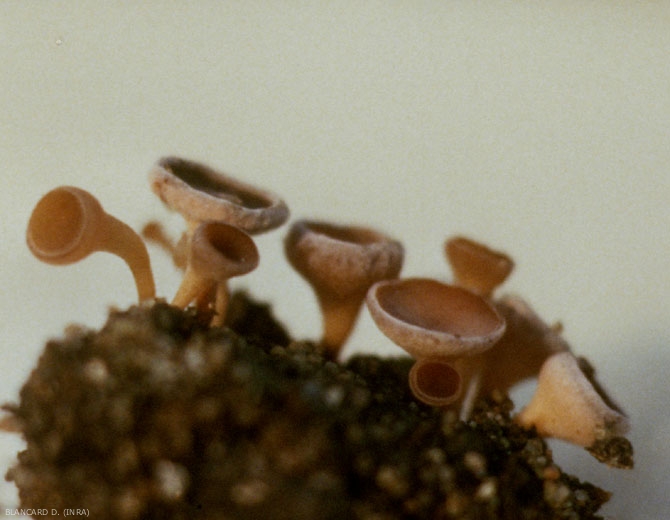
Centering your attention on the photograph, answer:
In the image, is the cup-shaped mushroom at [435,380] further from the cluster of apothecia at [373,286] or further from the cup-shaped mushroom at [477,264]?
the cup-shaped mushroom at [477,264]

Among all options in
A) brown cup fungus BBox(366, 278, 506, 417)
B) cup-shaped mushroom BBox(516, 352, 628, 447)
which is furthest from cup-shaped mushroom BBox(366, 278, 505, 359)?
cup-shaped mushroom BBox(516, 352, 628, 447)

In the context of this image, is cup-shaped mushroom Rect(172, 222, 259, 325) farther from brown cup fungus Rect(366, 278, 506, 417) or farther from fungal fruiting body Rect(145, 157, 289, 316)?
brown cup fungus Rect(366, 278, 506, 417)

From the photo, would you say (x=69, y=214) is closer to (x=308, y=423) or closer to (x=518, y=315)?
(x=308, y=423)

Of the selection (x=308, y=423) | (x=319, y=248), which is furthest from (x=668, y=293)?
(x=308, y=423)

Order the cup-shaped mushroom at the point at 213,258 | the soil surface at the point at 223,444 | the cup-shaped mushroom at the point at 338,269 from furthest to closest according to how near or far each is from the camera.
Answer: the cup-shaped mushroom at the point at 338,269, the cup-shaped mushroom at the point at 213,258, the soil surface at the point at 223,444

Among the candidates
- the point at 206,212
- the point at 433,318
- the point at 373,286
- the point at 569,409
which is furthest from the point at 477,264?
the point at 206,212

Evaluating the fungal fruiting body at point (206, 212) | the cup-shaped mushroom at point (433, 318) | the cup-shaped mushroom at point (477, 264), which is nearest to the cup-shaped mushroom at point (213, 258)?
the fungal fruiting body at point (206, 212)
